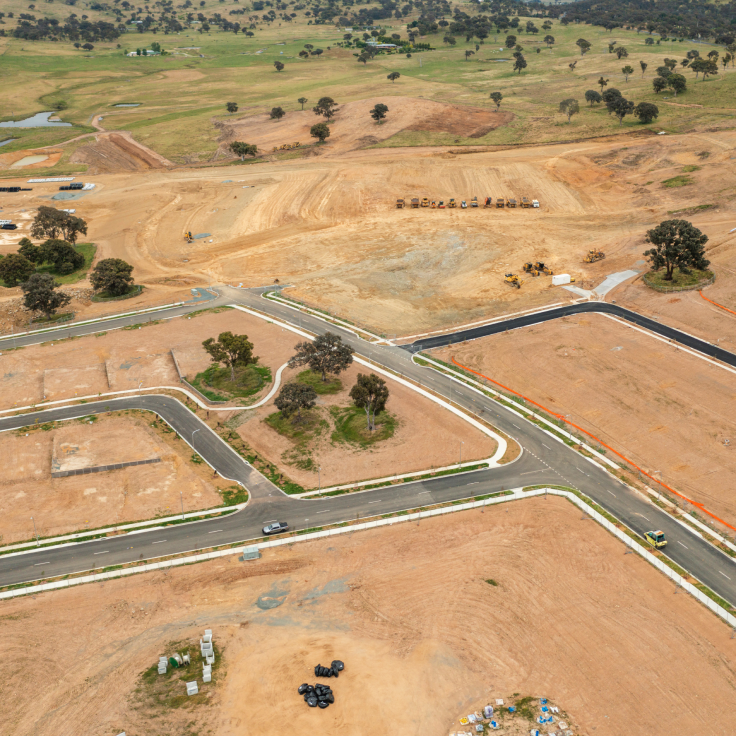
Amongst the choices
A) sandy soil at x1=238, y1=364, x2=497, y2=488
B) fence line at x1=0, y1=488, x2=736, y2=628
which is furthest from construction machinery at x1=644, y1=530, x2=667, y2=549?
sandy soil at x1=238, y1=364, x2=497, y2=488

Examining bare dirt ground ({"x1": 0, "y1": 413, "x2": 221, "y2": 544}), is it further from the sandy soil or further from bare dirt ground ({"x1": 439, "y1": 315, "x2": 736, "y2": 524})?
bare dirt ground ({"x1": 439, "y1": 315, "x2": 736, "y2": 524})

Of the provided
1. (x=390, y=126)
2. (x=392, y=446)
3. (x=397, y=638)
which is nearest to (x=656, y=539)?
(x=397, y=638)

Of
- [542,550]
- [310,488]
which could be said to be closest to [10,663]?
[310,488]

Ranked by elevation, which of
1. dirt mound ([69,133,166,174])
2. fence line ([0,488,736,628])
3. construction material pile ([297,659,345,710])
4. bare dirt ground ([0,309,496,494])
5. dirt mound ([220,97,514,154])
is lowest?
construction material pile ([297,659,345,710])

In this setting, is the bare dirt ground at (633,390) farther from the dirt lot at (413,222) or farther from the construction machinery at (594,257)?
the construction machinery at (594,257)

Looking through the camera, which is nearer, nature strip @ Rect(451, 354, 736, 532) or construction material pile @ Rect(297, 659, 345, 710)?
construction material pile @ Rect(297, 659, 345, 710)

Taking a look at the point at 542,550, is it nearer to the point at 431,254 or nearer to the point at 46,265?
the point at 431,254
